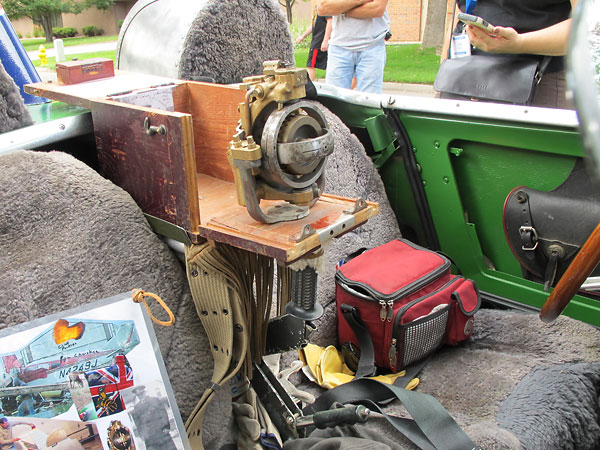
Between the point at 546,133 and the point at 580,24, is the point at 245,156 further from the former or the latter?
the point at 546,133

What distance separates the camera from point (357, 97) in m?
2.10

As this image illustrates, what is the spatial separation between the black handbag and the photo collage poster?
4.99 ft

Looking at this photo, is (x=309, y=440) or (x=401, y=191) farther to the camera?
(x=401, y=191)

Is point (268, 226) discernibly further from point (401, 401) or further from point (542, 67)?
point (542, 67)

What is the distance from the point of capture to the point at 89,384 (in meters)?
0.93

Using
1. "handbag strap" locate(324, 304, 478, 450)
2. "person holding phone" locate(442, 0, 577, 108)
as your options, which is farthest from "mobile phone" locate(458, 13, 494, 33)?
"handbag strap" locate(324, 304, 478, 450)

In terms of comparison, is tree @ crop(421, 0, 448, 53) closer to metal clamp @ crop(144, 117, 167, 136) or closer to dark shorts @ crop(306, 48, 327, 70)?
dark shorts @ crop(306, 48, 327, 70)

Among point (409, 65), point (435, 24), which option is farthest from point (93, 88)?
point (435, 24)

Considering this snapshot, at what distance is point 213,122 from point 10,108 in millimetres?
455

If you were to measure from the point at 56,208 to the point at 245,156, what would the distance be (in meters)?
0.45

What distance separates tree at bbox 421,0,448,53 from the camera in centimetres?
903

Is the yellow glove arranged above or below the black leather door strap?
below

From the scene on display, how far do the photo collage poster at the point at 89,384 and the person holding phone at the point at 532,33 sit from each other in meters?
1.60

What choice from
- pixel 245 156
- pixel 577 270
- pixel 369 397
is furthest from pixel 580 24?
pixel 369 397
